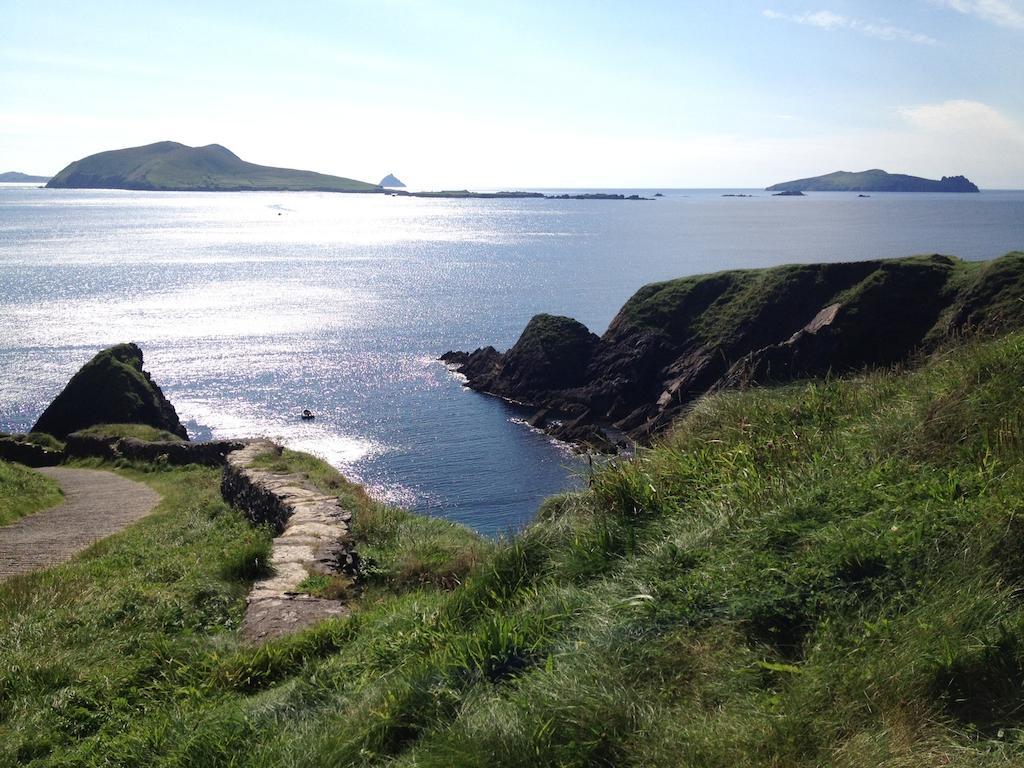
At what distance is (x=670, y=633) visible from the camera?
486cm

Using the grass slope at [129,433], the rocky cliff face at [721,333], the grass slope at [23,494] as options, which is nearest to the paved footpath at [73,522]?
the grass slope at [23,494]

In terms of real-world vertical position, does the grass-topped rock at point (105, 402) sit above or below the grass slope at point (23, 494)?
below

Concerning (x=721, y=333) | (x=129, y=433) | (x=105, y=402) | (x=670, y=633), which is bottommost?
(x=105, y=402)

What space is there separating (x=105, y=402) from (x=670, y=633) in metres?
40.7

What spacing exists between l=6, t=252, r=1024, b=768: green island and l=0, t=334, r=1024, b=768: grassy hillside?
2 cm

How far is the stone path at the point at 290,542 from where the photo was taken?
7547 mm

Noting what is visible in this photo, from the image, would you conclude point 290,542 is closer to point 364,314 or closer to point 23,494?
point 23,494

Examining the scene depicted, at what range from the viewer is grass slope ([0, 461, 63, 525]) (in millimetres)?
16688

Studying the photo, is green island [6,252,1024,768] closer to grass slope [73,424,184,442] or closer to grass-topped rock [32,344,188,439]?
grass slope [73,424,184,442]

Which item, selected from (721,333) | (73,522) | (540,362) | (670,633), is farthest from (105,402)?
(721,333)

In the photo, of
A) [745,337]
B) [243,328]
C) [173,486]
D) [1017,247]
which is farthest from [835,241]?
[173,486]

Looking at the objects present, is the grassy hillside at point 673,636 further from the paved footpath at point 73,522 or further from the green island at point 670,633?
the paved footpath at point 73,522

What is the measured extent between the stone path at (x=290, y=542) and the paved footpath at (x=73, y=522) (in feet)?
7.39

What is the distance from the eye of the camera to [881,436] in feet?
22.6
